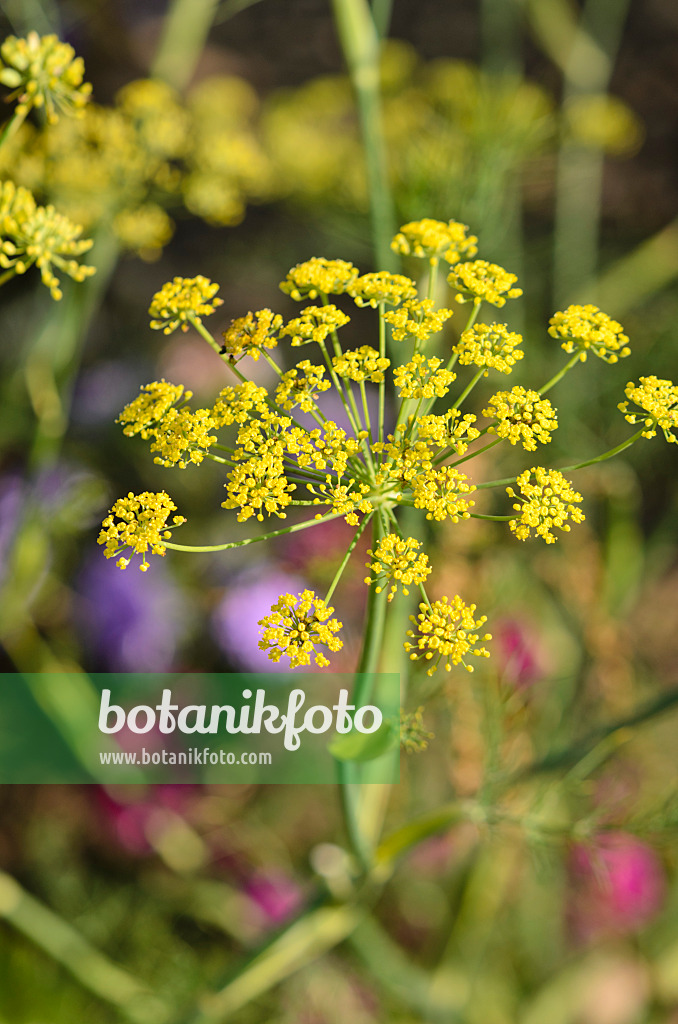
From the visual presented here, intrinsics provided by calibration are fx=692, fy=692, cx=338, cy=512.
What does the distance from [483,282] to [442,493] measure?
13 centimetres

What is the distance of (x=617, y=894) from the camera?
3.23 feet

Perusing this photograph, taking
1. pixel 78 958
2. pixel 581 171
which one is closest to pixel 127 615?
pixel 78 958

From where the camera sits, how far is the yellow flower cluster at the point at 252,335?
38cm

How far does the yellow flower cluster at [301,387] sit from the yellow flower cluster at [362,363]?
10 millimetres

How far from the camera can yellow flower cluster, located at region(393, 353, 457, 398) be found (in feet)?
1.16

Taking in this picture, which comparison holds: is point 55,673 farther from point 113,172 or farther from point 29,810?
point 113,172

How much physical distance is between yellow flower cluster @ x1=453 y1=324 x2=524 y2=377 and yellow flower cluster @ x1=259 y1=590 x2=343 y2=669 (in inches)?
5.9

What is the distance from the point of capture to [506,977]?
970 millimetres

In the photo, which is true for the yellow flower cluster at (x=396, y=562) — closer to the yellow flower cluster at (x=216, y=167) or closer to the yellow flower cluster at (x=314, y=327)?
the yellow flower cluster at (x=314, y=327)

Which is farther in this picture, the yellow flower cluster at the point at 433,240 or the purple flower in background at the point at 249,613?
the purple flower in background at the point at 249,613

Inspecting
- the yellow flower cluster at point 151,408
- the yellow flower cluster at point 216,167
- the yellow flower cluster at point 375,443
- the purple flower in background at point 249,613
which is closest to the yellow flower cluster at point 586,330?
the yellow flower cluster at point 375,443

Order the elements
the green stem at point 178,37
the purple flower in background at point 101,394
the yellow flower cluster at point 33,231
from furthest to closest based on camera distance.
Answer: the purple flower in background at point 101,394 → the green stem at point 178,37 → the yellow flower cluster at point 33,231

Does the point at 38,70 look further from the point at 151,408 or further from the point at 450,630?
the point at 450,630

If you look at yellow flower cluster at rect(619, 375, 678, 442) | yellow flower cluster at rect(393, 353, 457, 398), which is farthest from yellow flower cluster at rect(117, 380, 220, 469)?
yellow flower cluster at rect(619, 375, 678, 442)
